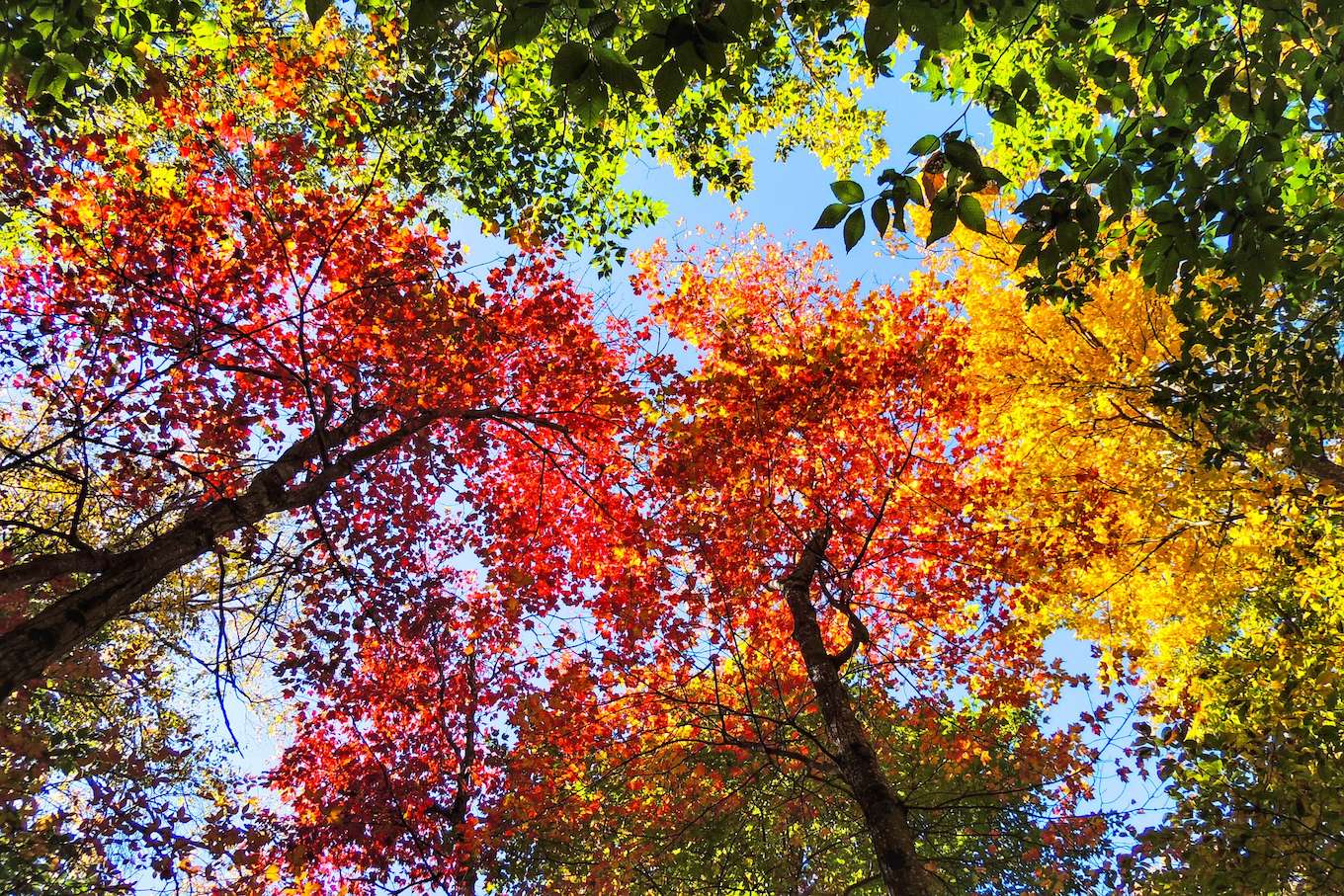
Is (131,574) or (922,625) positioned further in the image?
(922,625)

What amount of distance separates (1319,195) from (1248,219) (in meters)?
3.62

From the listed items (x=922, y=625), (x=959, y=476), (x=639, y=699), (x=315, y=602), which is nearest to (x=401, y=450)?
(x=315, y=602)

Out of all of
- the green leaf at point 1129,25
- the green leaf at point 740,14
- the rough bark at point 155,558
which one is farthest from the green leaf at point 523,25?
the rough bark at point 155,558

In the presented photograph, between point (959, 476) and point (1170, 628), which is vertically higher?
point (959, 476)

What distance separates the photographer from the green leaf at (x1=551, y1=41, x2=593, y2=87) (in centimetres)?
185

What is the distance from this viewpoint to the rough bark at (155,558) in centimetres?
501

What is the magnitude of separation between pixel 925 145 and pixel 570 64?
1117 mm

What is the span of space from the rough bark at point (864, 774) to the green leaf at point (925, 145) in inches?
249

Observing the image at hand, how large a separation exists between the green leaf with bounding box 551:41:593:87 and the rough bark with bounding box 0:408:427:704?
539 centimetres

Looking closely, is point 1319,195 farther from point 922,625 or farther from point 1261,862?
point 922,625

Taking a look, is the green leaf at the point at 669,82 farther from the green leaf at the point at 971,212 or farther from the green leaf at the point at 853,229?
the green leaf at the point at 971,212

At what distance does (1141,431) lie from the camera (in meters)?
11.0

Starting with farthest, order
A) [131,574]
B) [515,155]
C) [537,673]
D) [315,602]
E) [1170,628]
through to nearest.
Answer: [1170,628] → [537,673] → [315,602] → [515,155] → [131,574]

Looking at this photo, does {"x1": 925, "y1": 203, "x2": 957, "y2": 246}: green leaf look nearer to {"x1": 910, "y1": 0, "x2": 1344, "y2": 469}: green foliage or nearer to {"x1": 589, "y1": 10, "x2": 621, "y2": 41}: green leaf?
{"x1": 910, "y1": 0, "x2": 1344, "y2": 469}: green foliage
